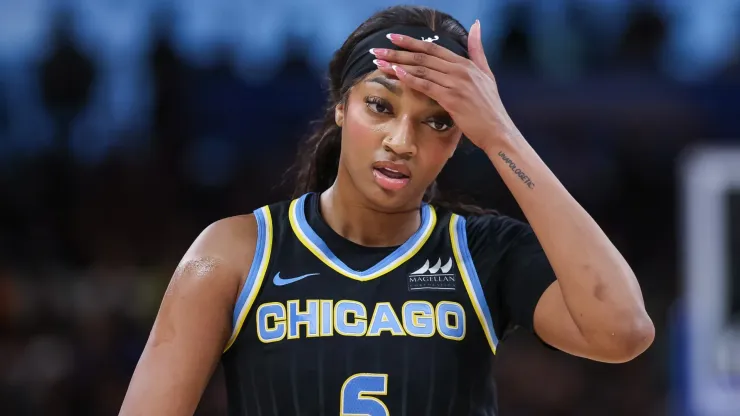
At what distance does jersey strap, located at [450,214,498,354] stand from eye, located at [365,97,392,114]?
0.34 m

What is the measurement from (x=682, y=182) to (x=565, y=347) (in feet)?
14.9

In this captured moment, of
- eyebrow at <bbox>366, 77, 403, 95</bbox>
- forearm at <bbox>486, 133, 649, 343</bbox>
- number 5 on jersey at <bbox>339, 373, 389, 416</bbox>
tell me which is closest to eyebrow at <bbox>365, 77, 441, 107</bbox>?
eyebrow at <bbox>366, 77, 403, 95</bbox>

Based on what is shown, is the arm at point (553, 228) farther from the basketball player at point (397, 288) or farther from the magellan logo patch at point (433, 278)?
the magellan logo patch at point (433, 278)

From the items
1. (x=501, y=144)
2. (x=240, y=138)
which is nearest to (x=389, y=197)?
(x=501, y=144)

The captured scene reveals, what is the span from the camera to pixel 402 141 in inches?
80.7

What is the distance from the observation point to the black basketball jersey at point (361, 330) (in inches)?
80.1

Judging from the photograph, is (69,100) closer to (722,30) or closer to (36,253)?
(36,253)

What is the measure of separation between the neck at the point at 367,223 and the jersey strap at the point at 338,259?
3 cm

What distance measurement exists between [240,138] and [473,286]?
439cm

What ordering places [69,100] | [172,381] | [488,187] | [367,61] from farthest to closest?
1. [69,100]
2. [488,187]
3. [367,61]
4. [172,381]

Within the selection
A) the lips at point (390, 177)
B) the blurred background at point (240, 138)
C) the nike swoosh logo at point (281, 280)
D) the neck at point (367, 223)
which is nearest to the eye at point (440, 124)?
the lips at point (390, 177)

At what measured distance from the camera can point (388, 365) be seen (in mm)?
2045

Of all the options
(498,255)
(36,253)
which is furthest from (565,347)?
(36,253)

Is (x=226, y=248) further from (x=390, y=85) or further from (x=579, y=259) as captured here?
(x=579, y=259)
